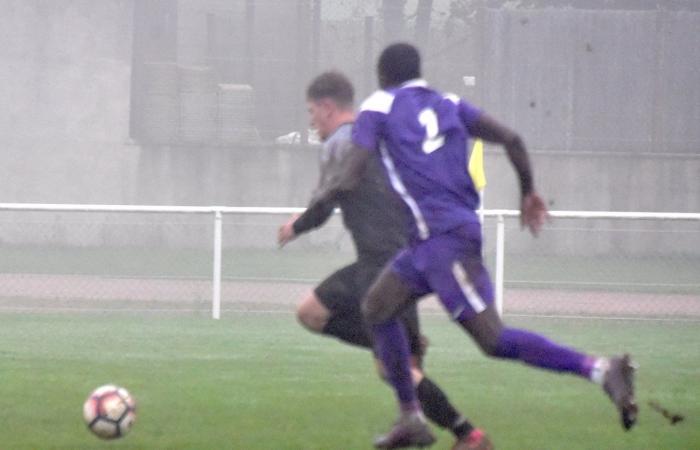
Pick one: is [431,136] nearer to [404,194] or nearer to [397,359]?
[404,194]

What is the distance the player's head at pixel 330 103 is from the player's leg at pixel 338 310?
686mm

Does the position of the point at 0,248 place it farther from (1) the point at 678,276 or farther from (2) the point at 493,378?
(2) the point at 493,378

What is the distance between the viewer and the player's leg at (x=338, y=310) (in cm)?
702

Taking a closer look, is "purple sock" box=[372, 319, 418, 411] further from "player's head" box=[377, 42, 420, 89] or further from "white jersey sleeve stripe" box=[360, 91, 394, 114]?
"player's head" box=[377, 42, 420, 89]

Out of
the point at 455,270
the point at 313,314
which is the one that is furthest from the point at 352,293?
the point at 455,270

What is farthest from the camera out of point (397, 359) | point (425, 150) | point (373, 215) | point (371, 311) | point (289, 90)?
point (289, 90)

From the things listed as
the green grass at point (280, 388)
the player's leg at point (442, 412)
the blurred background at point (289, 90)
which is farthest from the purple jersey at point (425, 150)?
the blurred background at point (289, 90)

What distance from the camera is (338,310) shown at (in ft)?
23.1

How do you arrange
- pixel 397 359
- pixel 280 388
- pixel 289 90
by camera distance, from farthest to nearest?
pixel 289 90, pixel 280 388, pixel 397 359

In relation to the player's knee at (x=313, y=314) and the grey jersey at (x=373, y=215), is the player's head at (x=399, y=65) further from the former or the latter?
the player's knee at (x=313, y=314)

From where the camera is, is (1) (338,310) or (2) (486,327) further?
(1) (338,310)

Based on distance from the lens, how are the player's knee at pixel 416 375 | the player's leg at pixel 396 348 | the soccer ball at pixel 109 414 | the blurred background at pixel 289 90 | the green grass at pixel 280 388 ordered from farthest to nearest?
1. the blurred background at pixel 289 90
2. the green grass at pixel 280 388
3. the soccer ball at pixel 109 414
4. the player's knee at pixel 416 375
5. the player's leg at pixel 396 348

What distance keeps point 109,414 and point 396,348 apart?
1.37m

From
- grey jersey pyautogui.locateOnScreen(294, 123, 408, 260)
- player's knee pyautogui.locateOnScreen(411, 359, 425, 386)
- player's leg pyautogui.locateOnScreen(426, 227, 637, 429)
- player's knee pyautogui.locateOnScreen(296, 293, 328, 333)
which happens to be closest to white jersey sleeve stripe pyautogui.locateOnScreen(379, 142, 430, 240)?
player's leg pyautogui.locateOnScreen(426, 227, 637, 429)
